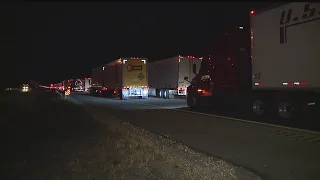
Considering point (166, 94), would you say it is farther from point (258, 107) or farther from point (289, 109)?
point (289, 109)

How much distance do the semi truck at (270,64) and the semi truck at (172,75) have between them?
41.1 feet

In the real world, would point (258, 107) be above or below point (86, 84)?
below

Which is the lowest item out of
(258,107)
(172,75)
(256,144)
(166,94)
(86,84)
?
(256,144)

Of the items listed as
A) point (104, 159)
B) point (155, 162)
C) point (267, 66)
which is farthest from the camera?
point (267, 66)

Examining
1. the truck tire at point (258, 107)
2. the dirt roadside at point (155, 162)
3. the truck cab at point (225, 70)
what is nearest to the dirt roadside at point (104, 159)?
the dirt roadside at point (155, 162)

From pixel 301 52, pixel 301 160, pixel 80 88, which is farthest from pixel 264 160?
pixel 80 88

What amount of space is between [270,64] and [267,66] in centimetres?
19

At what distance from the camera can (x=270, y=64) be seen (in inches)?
640

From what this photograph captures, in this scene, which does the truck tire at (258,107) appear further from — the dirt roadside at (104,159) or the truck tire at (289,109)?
the dirt roadside at (104,159)

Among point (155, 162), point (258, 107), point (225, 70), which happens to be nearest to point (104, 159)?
point (155, 162)

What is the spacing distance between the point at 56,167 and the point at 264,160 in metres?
4.57

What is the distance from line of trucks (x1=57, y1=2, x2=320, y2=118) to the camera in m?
14.3

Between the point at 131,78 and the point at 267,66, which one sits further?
the point at 131,78

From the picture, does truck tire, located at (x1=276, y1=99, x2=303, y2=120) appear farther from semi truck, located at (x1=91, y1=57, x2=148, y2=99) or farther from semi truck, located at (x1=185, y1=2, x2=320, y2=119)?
semi truck, located at (x1=91, y1=57, x2=148, y2=99)
